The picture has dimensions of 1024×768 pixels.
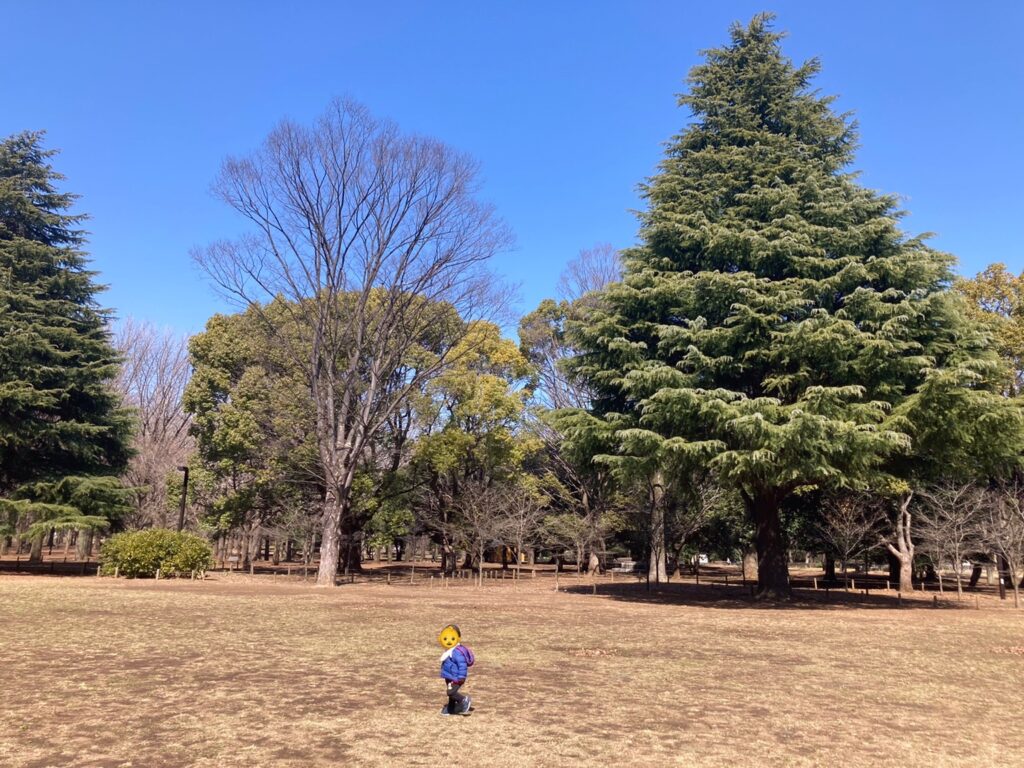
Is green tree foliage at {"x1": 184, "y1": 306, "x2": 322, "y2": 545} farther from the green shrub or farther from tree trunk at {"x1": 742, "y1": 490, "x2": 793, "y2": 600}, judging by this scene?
tree trunk at {"x1": 742, "y1": 490, "x2": 793, "y2": 600}

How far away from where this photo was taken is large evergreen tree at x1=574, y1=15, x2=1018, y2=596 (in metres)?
16.5

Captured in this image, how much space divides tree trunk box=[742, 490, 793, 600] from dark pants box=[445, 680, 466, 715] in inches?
643

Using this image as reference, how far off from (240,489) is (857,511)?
26672 millimetres

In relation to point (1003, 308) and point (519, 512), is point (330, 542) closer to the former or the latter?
point (519, 512)

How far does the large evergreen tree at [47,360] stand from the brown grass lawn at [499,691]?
13.2 metres

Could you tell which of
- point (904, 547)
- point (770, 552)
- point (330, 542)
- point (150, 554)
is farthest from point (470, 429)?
point (904, 547)

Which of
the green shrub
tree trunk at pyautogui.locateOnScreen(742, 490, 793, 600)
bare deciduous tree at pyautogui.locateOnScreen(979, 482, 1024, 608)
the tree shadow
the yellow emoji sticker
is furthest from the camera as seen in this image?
the green shrub

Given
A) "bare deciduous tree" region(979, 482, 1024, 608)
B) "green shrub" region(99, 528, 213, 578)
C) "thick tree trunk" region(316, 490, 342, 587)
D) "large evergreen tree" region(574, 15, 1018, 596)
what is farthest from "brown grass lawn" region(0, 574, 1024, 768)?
"green shrub" region(99, 528, 213, 578)

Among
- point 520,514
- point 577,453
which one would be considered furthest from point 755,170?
point 520,514

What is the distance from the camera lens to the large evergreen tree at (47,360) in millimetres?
25109

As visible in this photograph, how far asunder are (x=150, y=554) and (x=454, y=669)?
75.5 ft

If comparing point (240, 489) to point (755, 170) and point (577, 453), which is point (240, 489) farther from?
point (755, 170)

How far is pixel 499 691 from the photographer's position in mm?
7191

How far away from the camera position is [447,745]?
518 centimetres
